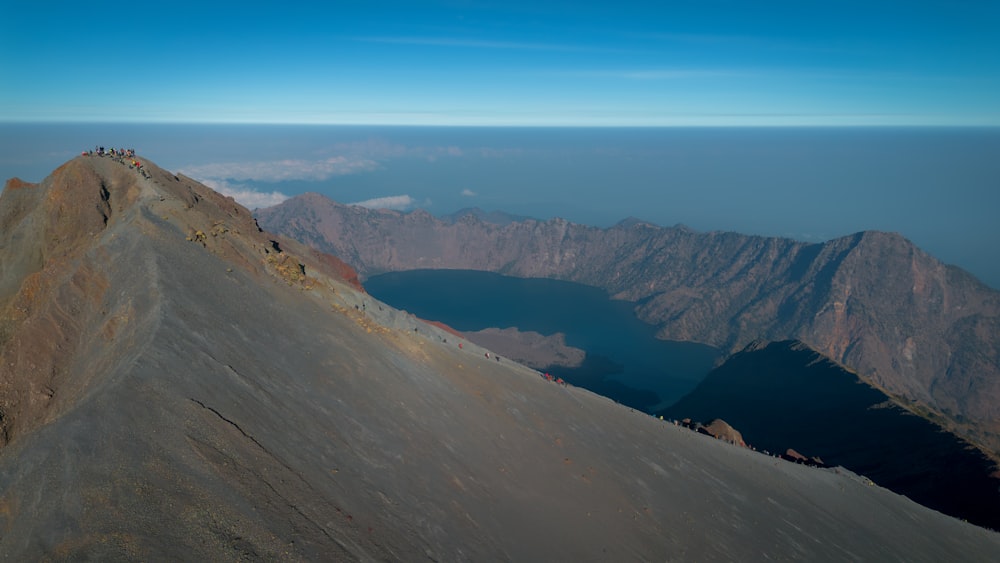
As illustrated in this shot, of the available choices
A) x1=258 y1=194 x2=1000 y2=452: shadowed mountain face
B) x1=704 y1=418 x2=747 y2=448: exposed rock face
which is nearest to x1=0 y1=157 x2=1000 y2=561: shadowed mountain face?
x1=704 y1=418 x2=747 y2=448: exposed rock face

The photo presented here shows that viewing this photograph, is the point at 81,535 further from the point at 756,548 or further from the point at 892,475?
the point at 892,475

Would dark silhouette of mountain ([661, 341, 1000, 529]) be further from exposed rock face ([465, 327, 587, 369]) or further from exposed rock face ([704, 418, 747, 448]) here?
exposed rock face ([465, 327, 587, 369])

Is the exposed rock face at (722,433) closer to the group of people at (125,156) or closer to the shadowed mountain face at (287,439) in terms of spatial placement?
the shadowed mountain face at (287,439)

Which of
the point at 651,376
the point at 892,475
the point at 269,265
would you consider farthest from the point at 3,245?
the point at 651,376

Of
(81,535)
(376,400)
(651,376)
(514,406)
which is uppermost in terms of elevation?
(81,535)

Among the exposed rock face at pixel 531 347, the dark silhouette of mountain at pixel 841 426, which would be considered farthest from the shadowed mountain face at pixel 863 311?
the dark silhouette of mountain at pixel 841 426

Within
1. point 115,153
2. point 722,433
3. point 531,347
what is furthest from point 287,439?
point 531,347
